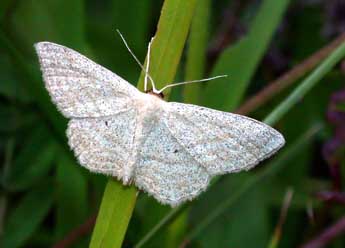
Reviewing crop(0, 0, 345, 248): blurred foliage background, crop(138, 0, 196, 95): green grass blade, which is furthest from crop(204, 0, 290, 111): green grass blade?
crop(138, 0, 196, 95): green grass blade

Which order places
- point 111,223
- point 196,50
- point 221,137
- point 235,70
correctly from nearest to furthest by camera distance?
1. point 111,223
2. point 221,137
3. point 196,50
4. point 235,70

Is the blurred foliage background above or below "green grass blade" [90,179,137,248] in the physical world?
below

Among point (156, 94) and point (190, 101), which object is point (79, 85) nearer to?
→ point (156, 94)

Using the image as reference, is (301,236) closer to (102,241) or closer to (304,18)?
(304,18)

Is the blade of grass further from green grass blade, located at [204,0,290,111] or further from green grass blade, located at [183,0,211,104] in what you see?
green grass blade, located at [204,0,290,111]

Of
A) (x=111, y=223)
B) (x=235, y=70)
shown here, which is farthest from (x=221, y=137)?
(x=235, y=70)

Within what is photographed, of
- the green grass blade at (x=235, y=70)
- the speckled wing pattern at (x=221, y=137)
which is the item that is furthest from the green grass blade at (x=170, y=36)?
the green grass blade at (x=235, y=70)

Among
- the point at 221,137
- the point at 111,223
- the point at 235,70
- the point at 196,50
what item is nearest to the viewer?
the point at 111,223
